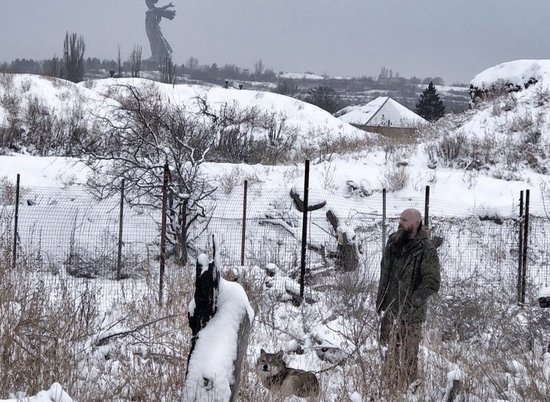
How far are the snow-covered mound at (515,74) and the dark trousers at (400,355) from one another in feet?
63.8

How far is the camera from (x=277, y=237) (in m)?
14.2

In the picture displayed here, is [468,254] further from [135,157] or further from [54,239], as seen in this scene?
[54,239]

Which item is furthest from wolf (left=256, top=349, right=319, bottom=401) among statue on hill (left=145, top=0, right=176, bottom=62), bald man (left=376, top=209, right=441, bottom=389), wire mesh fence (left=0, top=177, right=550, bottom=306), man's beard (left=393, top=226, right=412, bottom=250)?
statue on hill (left=145, top=0, right=176, bottom=62)

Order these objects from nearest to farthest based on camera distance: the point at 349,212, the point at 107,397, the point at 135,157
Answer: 1. the point at 107,397
2. the point at 135,157
3. the point at 349,212

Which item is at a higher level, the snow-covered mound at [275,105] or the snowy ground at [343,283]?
the snow-covered mound at [275,105]

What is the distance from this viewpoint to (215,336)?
3479 mm

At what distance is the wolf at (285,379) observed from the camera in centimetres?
528

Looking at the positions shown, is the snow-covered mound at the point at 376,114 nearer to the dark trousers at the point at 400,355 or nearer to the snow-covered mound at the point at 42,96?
the snow-covered mound at the point at 42,96

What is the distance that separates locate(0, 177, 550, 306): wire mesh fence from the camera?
39.0 feet

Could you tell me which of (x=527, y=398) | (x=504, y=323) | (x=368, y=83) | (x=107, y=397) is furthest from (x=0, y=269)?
(x=368, y=83)

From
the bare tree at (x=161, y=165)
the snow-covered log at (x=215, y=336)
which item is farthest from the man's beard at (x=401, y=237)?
the bare tree at (x=161, y=165)

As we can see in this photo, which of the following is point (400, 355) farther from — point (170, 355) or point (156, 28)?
point (156, 28)

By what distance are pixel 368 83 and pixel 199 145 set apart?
485ft

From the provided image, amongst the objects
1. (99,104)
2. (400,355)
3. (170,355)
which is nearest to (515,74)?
(99,104)
